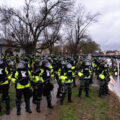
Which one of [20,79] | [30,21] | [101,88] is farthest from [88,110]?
[30,21]

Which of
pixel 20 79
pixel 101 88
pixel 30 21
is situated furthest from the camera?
pixel 30 21

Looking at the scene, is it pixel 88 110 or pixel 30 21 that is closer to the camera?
pixel 88 110

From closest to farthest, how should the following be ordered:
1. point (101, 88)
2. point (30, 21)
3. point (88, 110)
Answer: point (88, 110) < point (101, 88) < point (30, 21)

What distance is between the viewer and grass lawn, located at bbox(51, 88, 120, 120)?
5562mm

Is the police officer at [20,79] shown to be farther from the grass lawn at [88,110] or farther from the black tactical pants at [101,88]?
the black tactical pants at [101,88]

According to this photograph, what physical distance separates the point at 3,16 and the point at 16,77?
43.4 feet

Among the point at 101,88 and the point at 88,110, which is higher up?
the point at 101,88

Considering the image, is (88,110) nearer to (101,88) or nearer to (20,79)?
(101,88)

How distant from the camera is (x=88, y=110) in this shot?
6.21 meters

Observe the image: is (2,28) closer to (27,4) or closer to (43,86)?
(27,4)

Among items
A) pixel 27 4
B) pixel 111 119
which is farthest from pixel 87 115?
pixel 27 4

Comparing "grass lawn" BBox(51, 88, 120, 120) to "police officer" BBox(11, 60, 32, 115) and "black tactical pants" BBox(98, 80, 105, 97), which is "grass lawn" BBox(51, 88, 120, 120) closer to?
"black tactical pants" BBox(98, 80, 105, 97)

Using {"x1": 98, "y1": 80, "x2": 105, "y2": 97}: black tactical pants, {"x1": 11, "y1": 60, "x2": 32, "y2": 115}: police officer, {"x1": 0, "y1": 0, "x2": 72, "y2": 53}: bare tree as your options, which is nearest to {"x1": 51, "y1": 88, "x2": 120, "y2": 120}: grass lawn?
{"x1": 98, "y1": 80, "x2": 105, "y2": 97}: black tactical pants

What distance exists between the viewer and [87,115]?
5.73 metres
